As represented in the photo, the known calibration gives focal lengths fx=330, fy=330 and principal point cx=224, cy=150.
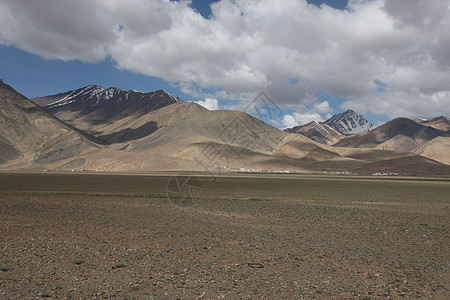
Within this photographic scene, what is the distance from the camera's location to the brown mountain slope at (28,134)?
13212 centimetres

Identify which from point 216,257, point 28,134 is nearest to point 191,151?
point 28,134

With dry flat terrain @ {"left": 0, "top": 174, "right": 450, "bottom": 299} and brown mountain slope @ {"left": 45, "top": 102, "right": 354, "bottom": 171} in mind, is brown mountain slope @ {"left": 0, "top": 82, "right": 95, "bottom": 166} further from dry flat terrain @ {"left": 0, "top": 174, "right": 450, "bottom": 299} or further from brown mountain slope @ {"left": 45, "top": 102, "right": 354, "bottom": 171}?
dry flat terrain @ {"left": 0, "top": 174, "right": 450, "bottom": 299}

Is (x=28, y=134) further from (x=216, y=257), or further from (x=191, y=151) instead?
(x=216, y=257)

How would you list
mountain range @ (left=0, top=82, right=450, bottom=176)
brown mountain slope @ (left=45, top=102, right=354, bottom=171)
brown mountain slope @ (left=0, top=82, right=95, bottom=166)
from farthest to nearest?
brown mountain slope @ (left=0, top=82, right=95, bottom=166), mountain range @ (left=0, top=82, right=450, bottom=176), brown mountain slope @ (left=45, top=102, right=354, bottom=171)

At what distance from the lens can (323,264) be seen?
416 inches

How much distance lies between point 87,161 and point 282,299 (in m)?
117

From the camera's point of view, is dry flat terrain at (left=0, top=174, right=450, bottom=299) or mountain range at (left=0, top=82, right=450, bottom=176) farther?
mountain range at (left=0, top=82, right=450, bottom=176)

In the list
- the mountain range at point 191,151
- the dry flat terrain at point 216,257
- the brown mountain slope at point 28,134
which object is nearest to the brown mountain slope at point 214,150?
the mountain range at point 191,151

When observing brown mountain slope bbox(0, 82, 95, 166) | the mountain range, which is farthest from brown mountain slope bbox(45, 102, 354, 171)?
brown mountain slope bbox(0, 82, 95, 166)

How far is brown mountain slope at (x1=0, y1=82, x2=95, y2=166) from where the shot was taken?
132 meters

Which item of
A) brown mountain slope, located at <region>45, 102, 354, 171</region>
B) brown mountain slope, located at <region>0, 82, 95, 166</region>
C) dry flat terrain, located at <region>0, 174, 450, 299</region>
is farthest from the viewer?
brown mountain slope, located at <region>0, 82, 95, 166</region>

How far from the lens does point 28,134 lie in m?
148

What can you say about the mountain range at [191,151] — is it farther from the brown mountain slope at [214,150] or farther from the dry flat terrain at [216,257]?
the dry flat terrain at [216,257]

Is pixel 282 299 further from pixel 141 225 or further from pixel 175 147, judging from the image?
pixel 175 147
